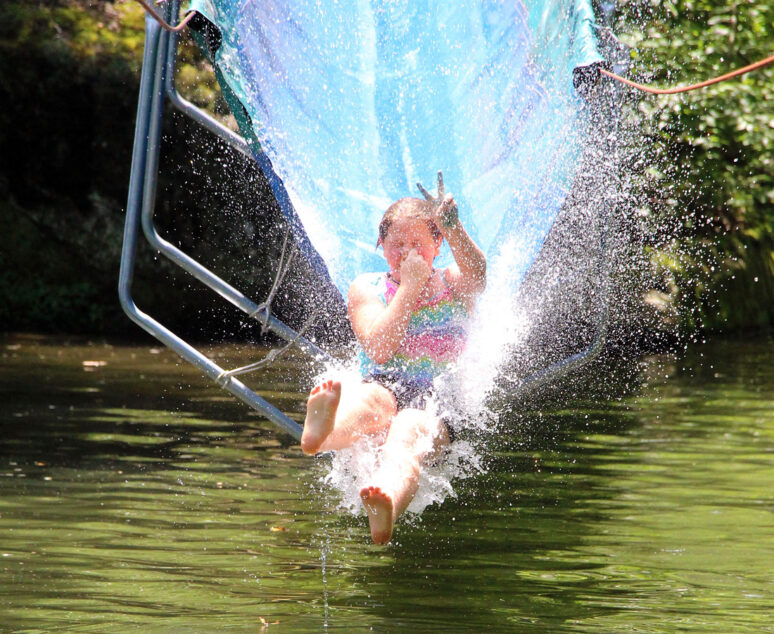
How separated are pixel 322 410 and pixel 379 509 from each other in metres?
0.31

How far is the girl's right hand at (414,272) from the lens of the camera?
3436 millimetres

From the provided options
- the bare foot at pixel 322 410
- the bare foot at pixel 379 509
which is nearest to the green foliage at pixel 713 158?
the bare foot at pixel 322 410

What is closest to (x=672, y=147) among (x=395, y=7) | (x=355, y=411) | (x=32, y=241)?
(x=32, y=241)

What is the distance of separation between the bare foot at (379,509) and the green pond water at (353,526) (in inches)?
9.2

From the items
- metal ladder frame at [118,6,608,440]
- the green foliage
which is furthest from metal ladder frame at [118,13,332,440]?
the green foliage

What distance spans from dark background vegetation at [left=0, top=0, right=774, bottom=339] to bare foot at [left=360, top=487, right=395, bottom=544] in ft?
19.2

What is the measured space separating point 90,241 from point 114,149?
0.72 meters

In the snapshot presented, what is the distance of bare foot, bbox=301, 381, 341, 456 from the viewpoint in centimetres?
312

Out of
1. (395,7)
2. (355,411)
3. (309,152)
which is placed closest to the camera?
(355,411)

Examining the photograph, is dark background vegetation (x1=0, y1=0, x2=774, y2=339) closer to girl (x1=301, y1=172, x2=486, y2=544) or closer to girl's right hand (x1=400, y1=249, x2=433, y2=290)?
girl (x1=301, y1=172, x2=486, y2=544)

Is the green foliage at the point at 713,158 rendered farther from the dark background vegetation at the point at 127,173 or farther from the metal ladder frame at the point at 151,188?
the metal ladder frame at the point at 151,188

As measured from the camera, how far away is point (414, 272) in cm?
345

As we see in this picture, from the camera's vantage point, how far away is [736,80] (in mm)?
9844

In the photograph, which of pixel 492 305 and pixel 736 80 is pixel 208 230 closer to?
pixel 736 80
